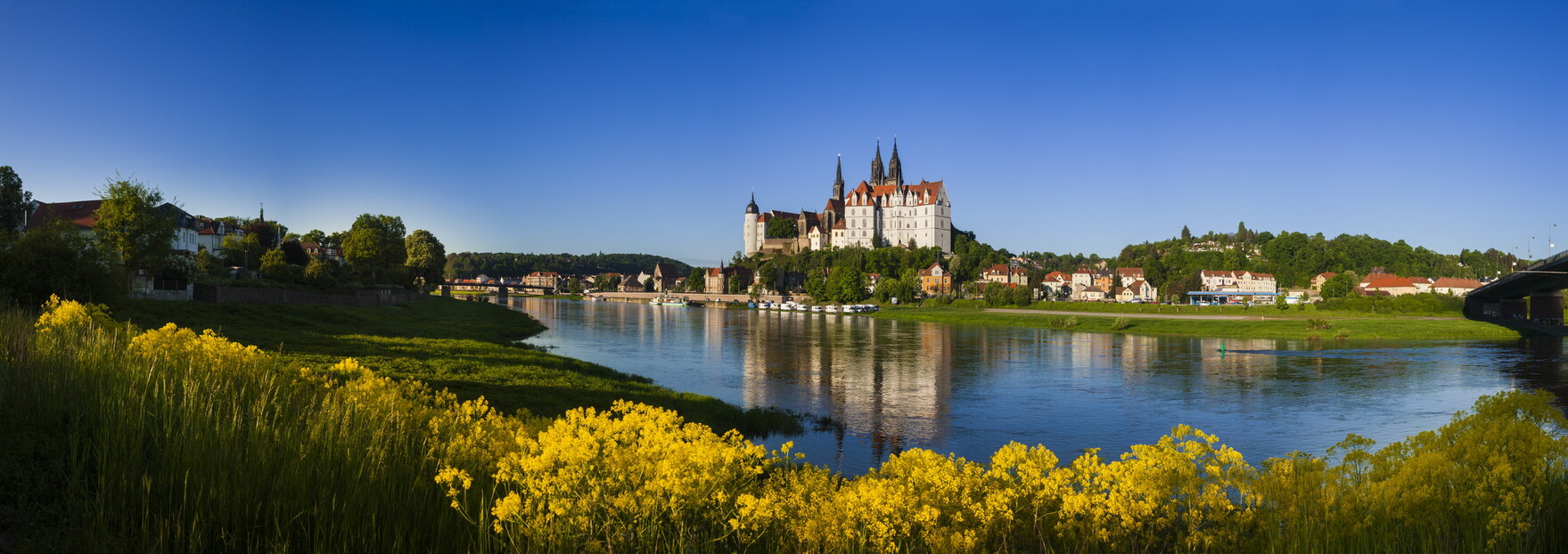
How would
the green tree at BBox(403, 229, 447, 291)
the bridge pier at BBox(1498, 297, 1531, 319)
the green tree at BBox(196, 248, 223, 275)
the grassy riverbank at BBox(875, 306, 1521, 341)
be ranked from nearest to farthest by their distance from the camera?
the green tree at BBox(196, 248, 223, 275) < the grassy riverbank at BBox(875, 306, 1521, 341) < the bridge pier at BBox(1498, 297, 1531, 319) < the green tree at BBox(403, 229, 447, 291)

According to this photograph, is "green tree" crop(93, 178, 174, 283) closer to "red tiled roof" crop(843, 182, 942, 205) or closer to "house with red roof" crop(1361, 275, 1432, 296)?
"red tiled roof" crop(843, 182, 942, 205)

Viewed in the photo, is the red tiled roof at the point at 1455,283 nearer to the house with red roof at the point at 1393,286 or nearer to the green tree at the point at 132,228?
the house with red roof at the point at 1393,286

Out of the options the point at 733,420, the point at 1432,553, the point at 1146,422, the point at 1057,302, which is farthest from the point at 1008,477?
the point at 1057,302

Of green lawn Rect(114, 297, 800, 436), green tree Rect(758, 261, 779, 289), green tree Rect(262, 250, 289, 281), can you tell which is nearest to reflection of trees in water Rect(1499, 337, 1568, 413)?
green lawn Rect(114, 297, 800, 436)

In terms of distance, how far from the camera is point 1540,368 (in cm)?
4516

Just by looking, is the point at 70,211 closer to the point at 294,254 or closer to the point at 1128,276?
the point at 294,254

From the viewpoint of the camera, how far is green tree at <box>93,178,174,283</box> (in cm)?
4288

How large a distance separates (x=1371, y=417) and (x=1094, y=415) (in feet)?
31.3

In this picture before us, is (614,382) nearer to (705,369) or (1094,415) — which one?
(705,369)

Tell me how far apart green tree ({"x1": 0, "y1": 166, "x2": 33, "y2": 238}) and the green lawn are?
34451 millimetres

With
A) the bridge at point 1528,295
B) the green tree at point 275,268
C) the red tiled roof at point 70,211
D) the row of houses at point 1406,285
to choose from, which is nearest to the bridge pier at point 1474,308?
the bridge at point 1528,295

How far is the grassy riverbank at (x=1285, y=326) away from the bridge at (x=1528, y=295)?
3.85m

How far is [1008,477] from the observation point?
23.1ft

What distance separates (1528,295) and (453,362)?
312ft
